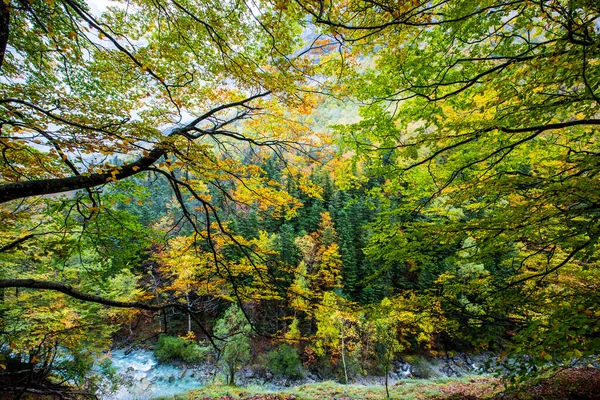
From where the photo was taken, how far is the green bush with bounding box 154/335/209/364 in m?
16.6

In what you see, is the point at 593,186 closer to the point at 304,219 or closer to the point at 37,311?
the point at 37,311

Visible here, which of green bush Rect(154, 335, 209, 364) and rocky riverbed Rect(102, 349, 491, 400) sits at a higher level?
green bush Rect(154, 335, 209, 364)

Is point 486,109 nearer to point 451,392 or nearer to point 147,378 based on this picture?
point 451,392

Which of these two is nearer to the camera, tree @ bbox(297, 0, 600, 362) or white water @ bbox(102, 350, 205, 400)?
tree @ bbox(297, 0, 600, 362)

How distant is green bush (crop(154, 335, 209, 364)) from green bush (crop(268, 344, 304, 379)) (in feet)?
16.2

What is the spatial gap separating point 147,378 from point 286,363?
8.58 metres

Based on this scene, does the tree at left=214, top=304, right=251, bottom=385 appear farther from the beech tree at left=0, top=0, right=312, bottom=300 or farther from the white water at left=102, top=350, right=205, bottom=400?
the beech tree at left=0, top=0, right=312, bottom=300

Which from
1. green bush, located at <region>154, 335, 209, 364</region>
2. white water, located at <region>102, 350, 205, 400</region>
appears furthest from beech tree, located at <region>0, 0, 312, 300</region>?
green bush, located at <region>154, 335, 209, 364</region>

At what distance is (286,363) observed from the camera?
16.3 m

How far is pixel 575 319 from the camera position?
2211 mm

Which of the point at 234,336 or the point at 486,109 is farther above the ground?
the point at 486,109

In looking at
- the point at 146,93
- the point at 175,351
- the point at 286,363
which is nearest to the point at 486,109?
the point at 146,93

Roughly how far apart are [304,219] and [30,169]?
2166 centimetres

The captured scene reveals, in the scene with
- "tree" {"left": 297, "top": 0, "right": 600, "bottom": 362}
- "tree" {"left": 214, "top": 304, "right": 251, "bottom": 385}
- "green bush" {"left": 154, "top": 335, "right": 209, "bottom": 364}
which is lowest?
"green bush" {"left": 154, "top": 335, "right": 209, "bottom": 364}
